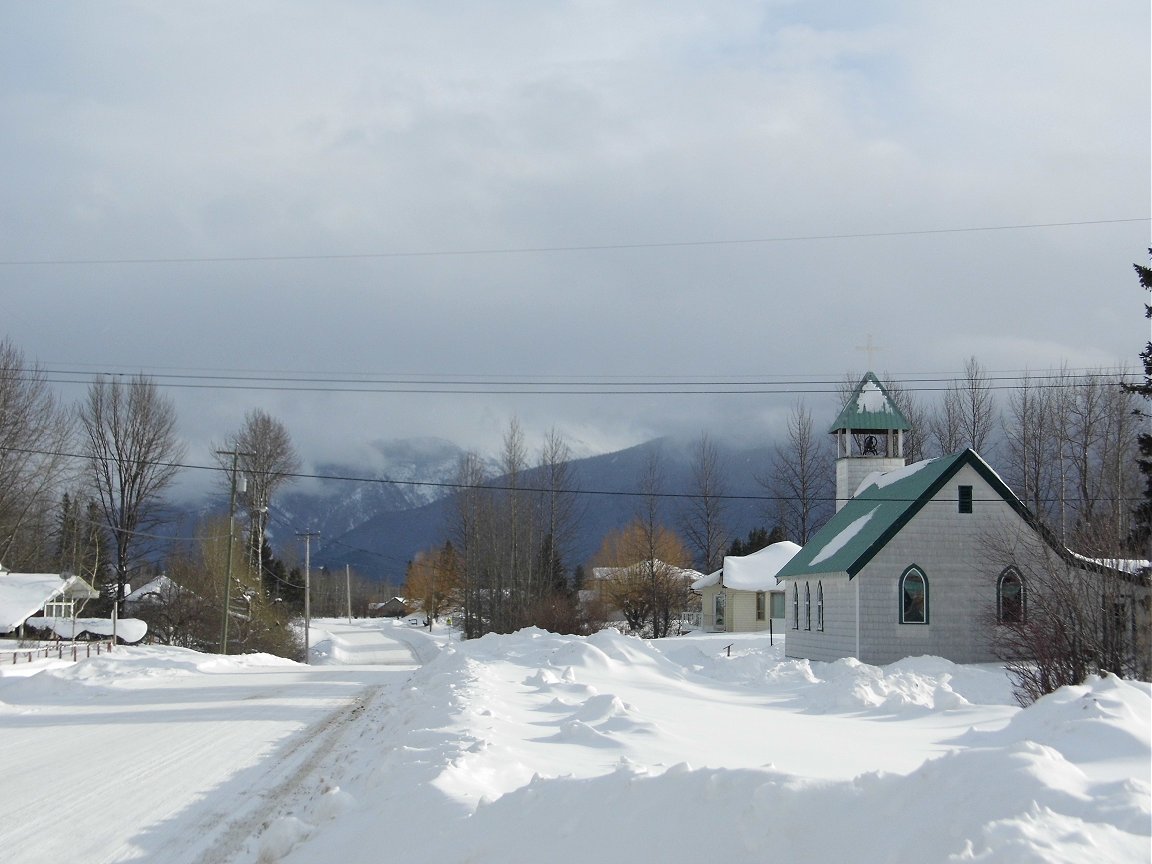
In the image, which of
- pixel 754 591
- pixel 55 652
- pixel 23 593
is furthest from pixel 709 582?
pixel 55 652

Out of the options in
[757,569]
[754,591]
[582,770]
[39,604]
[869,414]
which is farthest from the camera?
→ [757,569]

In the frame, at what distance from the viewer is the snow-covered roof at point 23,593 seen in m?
46.0

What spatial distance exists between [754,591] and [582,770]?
155ft

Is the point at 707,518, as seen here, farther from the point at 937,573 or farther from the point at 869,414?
the point at 937,573

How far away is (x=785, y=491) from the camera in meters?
73.6

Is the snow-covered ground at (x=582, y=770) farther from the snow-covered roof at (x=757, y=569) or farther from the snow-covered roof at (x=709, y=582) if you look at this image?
the snow-covered roof at (x=709, y=582)

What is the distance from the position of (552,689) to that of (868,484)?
66.0 ft

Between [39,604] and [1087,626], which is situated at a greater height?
[1087,626]

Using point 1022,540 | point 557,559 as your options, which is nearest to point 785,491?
point 557,559

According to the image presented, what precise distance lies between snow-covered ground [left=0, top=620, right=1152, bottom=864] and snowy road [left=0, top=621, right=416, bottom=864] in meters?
0.05

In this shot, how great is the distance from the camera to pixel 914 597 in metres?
29.2

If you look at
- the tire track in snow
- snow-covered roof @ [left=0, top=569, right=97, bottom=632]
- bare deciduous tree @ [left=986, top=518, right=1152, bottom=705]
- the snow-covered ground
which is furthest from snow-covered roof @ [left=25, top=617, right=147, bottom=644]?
bare deciduous tree @ [left=986, top=518, right=1152, bottom=705]

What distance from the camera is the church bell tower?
38.3 m

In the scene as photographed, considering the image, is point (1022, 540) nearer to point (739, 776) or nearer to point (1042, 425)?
point (739, 776)
